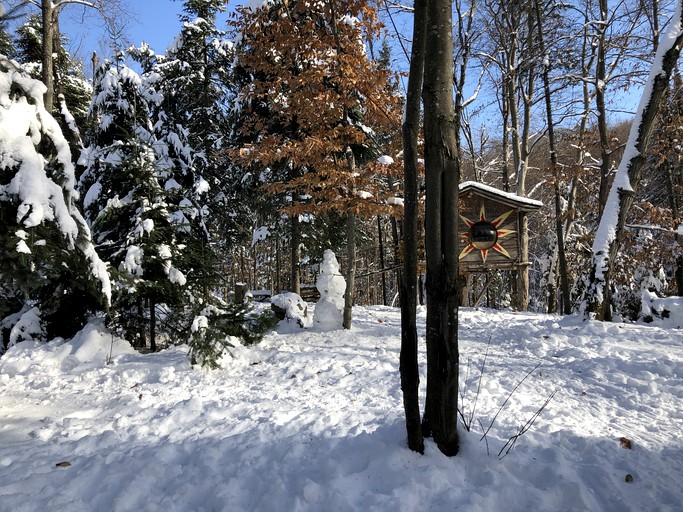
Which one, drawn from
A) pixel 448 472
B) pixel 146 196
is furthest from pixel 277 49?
pixel 448 472

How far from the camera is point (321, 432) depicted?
3395 mm

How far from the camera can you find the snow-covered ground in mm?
2471

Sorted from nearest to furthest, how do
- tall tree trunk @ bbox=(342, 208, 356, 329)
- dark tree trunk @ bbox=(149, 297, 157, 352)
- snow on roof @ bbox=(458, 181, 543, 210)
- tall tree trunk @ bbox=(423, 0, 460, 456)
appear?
tall tree trunk @ bbox=(423, 0, 460, 456)
dark tree trunk @ bbox=(149, 297, 157, 352)
tall tree trunk @ bbox=(342, 208, 356, 329)
snow on roof @ bbox=(458, 181, 543, 210)

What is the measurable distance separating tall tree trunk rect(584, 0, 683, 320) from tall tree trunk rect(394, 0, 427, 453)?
20.4 ft

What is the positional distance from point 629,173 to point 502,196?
276 centimetres

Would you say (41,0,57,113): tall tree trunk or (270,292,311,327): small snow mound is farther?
(270,292,311,327): small snow mound

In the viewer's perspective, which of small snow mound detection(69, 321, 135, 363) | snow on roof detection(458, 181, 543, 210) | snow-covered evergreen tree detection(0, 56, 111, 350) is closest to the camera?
snow-covered evergreen tree detection(0, 56, 111, 350)

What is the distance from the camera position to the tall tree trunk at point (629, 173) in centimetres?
669

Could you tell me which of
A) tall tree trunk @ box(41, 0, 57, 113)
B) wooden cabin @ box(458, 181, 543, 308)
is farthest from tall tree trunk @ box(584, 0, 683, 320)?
tall tree trunk @ box(41, 0, 57, 113)

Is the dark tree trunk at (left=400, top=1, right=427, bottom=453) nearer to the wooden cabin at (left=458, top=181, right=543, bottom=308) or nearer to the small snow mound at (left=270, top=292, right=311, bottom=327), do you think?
the small snow mound at (left=270, top=292, right=311, bottom=327)

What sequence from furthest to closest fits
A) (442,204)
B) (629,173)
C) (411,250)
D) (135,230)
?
(629,173) < (135,230) < (411,250) < (442,204)

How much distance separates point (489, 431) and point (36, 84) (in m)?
5.57

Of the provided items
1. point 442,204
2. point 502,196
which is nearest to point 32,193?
point 442,204

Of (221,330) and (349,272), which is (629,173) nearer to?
(349,272)
